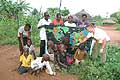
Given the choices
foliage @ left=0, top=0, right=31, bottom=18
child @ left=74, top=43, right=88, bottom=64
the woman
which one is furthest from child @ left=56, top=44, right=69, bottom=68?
foliage @ left=0, top=0, right=31, bottom=18

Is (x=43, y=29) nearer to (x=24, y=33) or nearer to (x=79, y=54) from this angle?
(x=24, y=33)

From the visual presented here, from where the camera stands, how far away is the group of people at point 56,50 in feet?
26.3

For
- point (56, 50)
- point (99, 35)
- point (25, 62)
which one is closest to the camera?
point (25, 62)

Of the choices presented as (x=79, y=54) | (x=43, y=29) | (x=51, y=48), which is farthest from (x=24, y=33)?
(x=79, y=54)

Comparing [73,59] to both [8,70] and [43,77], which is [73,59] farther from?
[8,70]

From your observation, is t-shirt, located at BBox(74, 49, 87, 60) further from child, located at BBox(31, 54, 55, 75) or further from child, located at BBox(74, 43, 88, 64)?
child, located at BBox(31, 54, 55, 75)

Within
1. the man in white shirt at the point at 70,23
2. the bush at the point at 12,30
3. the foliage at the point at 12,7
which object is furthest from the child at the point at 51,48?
the foliage at the point at 12,7

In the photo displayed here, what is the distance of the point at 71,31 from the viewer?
922cm

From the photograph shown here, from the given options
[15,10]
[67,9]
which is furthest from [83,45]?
[67,9]

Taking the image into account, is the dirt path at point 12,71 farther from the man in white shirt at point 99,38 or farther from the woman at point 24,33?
the man in white shirt at point 99,38

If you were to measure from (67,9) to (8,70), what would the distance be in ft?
46.8

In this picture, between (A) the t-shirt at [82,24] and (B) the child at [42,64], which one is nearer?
(B) the child at [42,64]

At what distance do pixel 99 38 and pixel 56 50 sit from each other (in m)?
1.24

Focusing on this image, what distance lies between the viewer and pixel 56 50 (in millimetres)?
8625
